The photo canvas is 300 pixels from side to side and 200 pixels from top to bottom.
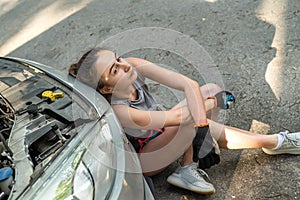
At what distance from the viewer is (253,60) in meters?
2.87

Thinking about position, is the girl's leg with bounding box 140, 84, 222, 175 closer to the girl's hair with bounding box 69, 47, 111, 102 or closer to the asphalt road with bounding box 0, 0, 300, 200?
the asphalt road with bounding box 0, 0, 300, 200

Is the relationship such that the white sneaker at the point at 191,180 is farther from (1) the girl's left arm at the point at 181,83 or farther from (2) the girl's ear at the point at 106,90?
(2) the girl's ear at the point at 106,90

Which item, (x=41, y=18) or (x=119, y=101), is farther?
(x=41, y=18)

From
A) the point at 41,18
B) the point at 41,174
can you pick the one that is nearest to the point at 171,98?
the point at 41,174

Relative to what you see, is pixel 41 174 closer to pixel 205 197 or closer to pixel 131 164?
pixel 131 164

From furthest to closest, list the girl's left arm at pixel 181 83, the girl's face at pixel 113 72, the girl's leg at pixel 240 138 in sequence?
the girl's leg at pixel 240 138 < the girl's left arm at pixel 181 83 < the girl's face at pixel 113 72

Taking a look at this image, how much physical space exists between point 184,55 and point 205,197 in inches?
54.6

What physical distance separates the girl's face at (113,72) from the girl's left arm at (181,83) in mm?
225

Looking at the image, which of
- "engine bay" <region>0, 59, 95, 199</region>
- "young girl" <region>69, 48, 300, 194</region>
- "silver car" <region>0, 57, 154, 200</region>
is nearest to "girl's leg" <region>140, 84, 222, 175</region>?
"young girl" <region>69, 48, 300, 194</region>

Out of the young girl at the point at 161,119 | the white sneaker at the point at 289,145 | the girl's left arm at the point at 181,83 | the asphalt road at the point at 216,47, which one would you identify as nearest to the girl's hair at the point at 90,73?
the young girl at the point at 161,119

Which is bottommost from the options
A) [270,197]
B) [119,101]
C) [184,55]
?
[270,197]

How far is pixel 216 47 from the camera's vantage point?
10.1 ft

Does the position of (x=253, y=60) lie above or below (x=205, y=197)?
above

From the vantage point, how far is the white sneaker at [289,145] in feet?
6.82
